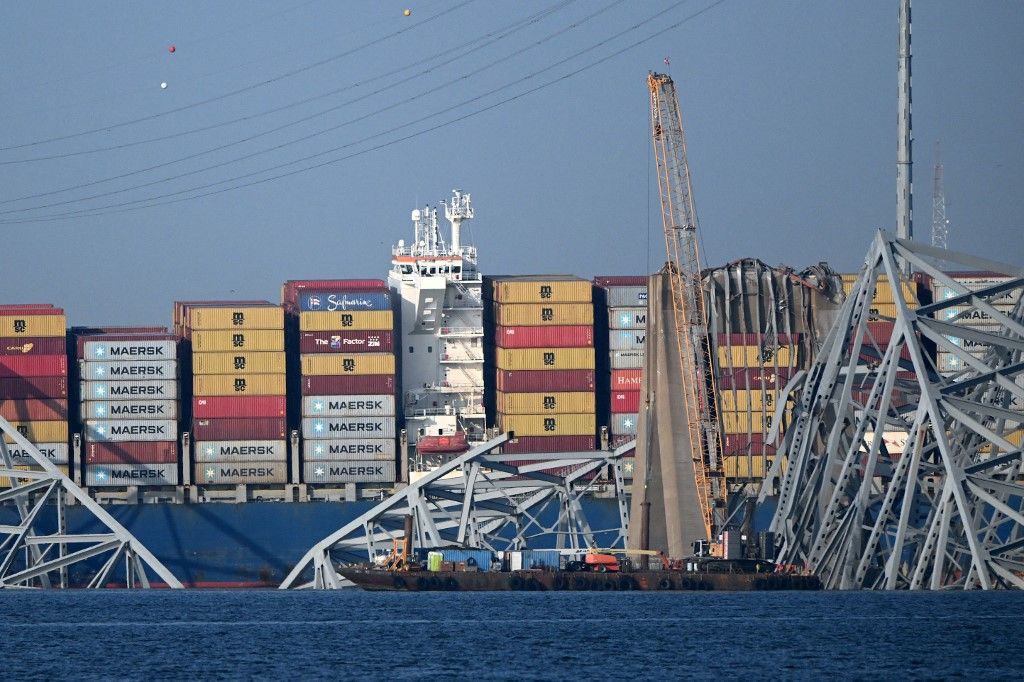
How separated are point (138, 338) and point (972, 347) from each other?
48405mm

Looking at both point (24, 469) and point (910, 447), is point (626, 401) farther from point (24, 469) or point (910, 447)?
point (910, 447)

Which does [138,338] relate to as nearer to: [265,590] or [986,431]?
[265,590]

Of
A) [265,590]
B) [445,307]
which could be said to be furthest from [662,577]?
[445,307]

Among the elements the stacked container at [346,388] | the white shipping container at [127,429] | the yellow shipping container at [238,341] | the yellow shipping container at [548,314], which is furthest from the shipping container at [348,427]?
the yellow shipping container at [548,314]

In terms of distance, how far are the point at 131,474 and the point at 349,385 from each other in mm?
12329

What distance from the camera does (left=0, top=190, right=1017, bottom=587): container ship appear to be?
102 m

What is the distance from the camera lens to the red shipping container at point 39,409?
335ft

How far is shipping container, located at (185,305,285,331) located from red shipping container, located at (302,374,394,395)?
3.68m

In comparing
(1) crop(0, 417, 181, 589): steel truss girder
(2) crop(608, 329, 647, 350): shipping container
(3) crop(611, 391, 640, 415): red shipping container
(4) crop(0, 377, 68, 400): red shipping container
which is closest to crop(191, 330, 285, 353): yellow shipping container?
(4) crop(0, 377, 68, 400): red shipping container

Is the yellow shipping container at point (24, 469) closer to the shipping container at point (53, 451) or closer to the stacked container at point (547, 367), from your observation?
the shipping container at point (53, 451)

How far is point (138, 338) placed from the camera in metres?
104

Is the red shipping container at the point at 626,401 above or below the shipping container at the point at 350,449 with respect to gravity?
above

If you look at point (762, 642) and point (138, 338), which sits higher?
point (138, 338)

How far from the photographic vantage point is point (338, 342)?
4131 inches
